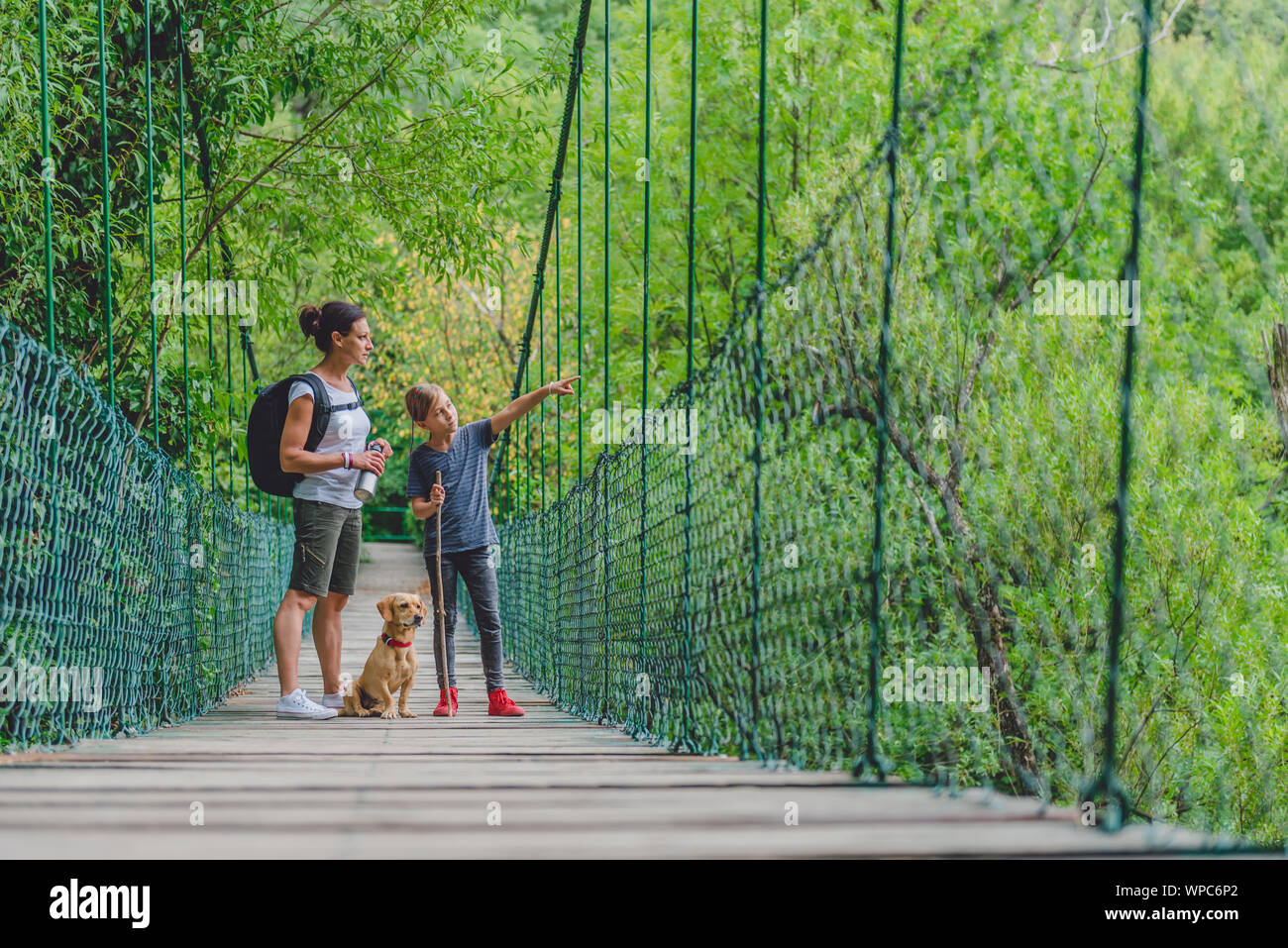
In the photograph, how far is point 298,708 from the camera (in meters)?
3.16

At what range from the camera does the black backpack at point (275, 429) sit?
9.57 ft

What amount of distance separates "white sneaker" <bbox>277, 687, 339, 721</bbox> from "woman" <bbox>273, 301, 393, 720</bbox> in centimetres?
8

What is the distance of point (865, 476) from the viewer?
6.55m

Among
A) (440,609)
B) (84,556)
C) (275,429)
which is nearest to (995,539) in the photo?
(440,609)

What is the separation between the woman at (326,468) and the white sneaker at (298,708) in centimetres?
8

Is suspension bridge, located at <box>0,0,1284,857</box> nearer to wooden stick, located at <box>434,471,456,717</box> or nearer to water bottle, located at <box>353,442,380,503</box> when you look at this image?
wooden stick, located at <box>434,471,456,717</box>

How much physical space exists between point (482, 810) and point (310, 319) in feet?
6.38

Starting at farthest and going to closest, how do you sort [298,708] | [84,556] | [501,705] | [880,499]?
[501,705], [298,708], [84,556], [880,499]

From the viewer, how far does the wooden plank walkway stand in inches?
45.1

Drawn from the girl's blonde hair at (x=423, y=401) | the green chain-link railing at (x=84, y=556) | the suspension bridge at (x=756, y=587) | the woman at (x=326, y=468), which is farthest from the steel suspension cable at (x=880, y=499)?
the girl's blonde hair at (x=423, y=401)

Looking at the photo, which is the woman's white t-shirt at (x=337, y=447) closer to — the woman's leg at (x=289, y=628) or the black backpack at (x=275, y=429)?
the black backpack at (x=275, y=429)

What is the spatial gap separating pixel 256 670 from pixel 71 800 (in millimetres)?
5030

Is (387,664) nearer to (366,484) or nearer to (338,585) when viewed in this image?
(338,585)

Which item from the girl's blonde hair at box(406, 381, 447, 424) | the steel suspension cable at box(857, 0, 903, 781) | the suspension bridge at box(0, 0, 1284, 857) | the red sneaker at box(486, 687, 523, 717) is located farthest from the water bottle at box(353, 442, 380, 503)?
the steel suspension cable at box(857, 0, 903, 781)
